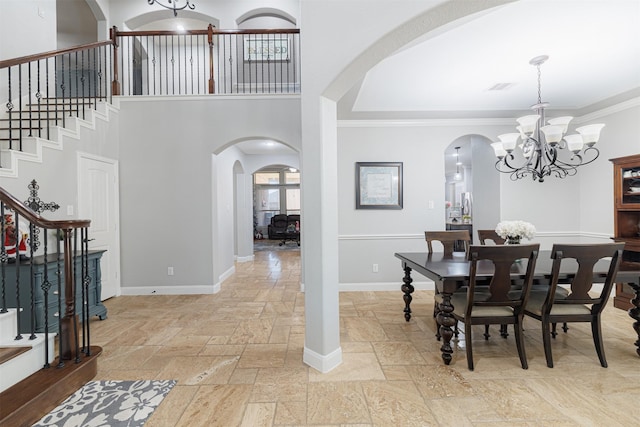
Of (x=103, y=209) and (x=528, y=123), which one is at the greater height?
(x=528, y=123)

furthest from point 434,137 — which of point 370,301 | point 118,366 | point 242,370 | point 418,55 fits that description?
point 118,366

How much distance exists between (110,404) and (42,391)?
15.1 inches

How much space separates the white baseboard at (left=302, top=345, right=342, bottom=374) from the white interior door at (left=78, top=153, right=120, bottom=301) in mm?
3163

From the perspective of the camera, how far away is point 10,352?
1.92 m

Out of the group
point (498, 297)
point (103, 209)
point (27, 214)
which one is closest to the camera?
point (27, 214)

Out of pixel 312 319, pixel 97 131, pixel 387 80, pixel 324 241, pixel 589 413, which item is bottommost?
pixel 589 413

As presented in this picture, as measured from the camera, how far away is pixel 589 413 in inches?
70.3

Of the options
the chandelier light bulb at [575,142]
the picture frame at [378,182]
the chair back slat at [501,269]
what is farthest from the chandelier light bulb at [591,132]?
the picture frame at [378,182]

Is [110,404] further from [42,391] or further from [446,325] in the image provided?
[446,325]

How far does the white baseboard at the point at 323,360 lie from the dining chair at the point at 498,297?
0.98 metres

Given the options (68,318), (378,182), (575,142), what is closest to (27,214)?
(68,318)

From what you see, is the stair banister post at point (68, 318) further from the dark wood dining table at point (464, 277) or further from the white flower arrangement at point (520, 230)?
the white flower arrangement at point (520, 230)

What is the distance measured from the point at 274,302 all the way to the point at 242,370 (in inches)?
67.6

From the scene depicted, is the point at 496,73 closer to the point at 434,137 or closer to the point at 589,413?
the point at 434,137
